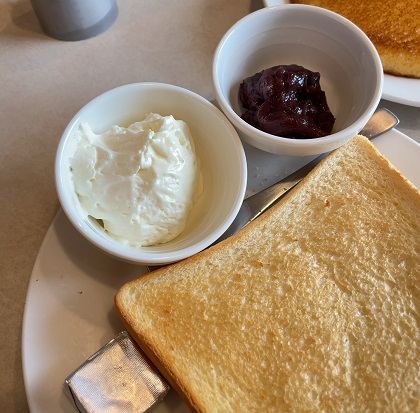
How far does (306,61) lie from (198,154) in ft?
1.80

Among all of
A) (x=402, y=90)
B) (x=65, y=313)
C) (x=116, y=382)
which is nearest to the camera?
(x=116, y=382)

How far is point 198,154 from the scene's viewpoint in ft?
5.01

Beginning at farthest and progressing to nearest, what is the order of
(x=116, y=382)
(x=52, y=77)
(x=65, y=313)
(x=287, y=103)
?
(x=52, y=77) < (x=287, y=103) < (x=65, y=313) < (x=116, y=382)

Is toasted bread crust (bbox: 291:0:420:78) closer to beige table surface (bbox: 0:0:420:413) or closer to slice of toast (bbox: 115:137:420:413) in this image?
beige table surface (bbox: 0:0:420:413)

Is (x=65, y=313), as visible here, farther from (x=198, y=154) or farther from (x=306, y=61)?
(x=306, y=61)

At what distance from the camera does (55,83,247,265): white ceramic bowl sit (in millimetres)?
1243

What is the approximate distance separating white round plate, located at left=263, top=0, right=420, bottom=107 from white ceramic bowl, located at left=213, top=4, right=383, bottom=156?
0.53ft

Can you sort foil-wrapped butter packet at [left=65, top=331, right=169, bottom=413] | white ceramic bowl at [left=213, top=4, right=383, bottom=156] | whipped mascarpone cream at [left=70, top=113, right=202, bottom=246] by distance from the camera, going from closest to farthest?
foil-wrapped butter packet at [left=65, top=331, right=169, bottom=413] → whipped mascarpone cream at [left=70, top=113, right=202, bottom=246] → white ceramic bowl at [left=213, top=4, right=383, bottom=156]

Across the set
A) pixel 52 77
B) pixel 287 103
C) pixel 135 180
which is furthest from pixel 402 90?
pixel 52 77

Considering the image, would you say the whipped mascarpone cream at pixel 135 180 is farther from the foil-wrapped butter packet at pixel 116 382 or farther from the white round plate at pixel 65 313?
the foil-wrapped butter packet at pixel 116 382

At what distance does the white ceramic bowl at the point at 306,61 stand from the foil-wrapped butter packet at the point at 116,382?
71 centimetres

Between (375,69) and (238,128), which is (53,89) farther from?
Answer: (375,69)

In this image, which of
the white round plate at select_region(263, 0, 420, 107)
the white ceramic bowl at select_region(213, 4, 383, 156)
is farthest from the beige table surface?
the white ceramic bowl at select_region(213, 4, 383, 156)

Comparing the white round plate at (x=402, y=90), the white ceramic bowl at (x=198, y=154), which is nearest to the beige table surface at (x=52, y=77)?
the white round plate at (x=402, y=90)
